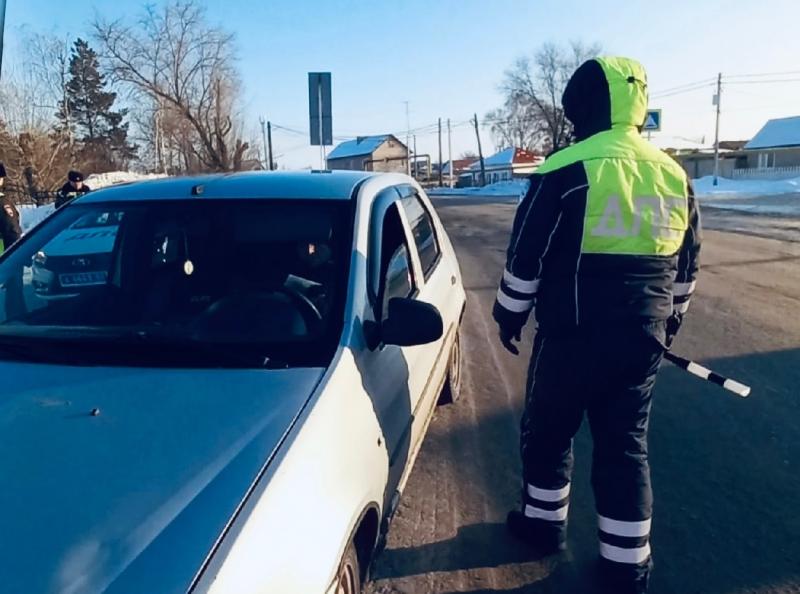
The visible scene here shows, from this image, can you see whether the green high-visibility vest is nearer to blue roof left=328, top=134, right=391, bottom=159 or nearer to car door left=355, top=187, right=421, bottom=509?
car door left=355, top=187, right=421, bottom=509

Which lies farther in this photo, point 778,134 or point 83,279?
point 778,134

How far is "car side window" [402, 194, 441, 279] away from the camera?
3.95m

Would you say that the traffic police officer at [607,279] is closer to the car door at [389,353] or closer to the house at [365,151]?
the car door at [389,353]

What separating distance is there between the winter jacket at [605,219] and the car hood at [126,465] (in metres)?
1.10

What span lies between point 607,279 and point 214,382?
1.51 metres

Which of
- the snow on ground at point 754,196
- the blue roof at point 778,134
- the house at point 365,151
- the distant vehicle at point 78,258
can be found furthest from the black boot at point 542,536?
the house at point 365,151

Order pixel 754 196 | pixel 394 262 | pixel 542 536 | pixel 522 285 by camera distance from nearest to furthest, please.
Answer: pixel 522 285
pixel 542 536
pixel 394 262
pixel 754 196

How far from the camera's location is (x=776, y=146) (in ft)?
188

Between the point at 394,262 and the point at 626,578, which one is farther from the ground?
the point at 394,262

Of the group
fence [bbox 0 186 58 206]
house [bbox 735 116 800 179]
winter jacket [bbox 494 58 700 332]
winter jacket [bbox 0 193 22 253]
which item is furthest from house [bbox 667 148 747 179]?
winter jacket [bbox 494 58 700 332]

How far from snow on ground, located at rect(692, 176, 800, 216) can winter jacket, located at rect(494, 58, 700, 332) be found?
62.4ft

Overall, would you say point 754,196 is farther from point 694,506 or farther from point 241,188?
point 241,188

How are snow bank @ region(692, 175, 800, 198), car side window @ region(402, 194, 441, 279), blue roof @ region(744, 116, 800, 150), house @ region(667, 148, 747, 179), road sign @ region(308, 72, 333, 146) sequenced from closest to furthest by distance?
car side window @ region(402, 194, 441, 279), road sign @ region(308, 72, 333, 146), snow bank @ region(692, 175, 800, 198), blue roof @ region(744, 116, 800, 150), house @ region(667, 148, 747, 179)

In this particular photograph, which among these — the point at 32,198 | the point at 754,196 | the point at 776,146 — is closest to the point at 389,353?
the point at 32,198
